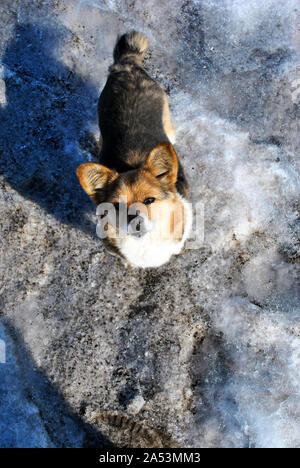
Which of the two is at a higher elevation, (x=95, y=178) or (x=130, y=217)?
(x=95, y=178)

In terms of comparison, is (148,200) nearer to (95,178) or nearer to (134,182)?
(134,182)

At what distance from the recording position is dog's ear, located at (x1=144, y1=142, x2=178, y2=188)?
2294 mm

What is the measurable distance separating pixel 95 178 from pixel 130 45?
1.68 meters

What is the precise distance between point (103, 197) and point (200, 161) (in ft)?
4.71

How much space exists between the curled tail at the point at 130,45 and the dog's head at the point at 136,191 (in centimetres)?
Result: 144

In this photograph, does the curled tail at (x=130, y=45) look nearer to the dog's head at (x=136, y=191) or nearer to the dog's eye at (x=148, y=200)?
the dog's head at (x=136, y=191)

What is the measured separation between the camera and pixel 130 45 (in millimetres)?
3350

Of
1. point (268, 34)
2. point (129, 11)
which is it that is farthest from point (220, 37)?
point (129, 11)

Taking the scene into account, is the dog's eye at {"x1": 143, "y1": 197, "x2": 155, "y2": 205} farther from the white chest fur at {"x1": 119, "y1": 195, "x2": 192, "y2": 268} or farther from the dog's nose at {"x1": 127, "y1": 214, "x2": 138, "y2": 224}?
the white chest fur at {"x1": 119, "y1": 195, "x2": 192, "y2": 268}

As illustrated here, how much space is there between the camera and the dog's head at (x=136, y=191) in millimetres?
2475

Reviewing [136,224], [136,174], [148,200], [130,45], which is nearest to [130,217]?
[136,224]

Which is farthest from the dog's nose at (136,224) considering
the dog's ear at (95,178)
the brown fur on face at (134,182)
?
the dog's ear at (95,178)

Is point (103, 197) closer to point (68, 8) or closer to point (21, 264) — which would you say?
point (21, 264)

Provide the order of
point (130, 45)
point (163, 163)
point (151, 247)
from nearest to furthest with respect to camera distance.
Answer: point (163, 163), point (151, 247), point (130, 45)
